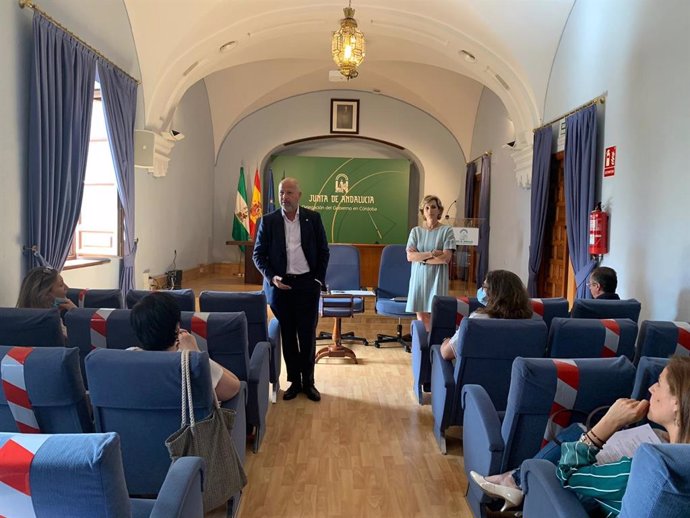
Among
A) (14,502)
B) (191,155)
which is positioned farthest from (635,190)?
(191,155)

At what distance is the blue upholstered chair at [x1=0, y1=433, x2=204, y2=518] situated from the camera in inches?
41.4

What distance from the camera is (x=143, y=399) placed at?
1848mm

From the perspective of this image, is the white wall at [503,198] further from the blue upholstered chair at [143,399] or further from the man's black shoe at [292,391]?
the blue upholstered chair at [143,399]

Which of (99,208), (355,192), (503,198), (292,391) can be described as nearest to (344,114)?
(355,192)

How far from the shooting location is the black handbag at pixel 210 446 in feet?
5.92

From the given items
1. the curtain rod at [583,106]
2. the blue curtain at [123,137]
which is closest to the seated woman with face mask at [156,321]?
the blue curtain at [123,137]

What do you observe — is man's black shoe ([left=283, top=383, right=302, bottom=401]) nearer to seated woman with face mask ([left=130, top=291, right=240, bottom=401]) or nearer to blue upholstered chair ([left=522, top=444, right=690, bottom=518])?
seated woman with face mask ([left=130, top=291, right=240, bottom=401])

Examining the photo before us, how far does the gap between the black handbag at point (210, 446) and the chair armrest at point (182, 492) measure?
0.50 feet

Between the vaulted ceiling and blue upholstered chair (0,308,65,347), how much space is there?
171 inches

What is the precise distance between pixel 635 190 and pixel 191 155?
6925mm

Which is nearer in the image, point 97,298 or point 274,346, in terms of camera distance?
point 97,298

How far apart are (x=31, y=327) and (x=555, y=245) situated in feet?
17.9

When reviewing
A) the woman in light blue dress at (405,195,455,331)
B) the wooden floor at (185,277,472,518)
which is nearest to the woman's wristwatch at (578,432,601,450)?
the wooden floor at (185,277,472,518)

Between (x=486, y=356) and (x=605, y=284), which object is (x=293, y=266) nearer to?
(x=486, y=356)
